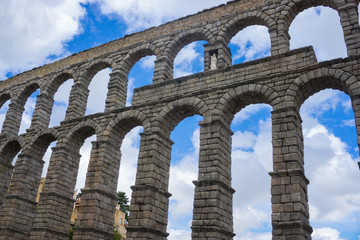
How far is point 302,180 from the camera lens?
40.8 feet

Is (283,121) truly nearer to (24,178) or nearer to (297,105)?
(297,105)

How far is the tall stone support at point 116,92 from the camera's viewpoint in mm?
18658

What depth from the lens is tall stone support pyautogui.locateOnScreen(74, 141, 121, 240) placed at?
1556 cm

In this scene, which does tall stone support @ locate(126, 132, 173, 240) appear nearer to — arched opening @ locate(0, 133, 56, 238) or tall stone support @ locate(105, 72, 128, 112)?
tall stone support @ locate(105, 72, 128, 112)

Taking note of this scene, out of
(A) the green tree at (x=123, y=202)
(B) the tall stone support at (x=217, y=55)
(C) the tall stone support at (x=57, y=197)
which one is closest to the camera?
(B) the tall stone support at (x=217, y=55)

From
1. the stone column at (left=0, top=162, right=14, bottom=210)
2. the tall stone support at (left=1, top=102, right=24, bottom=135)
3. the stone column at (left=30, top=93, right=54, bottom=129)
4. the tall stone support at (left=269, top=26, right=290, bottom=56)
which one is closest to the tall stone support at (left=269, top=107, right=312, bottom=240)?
the tall stone support at (left=269, top=26, right=290, bottom=56)

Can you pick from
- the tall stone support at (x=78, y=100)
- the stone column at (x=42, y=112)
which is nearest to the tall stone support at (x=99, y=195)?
the tall stone support at (x=78, y=100)

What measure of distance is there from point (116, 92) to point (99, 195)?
5360 millimetres

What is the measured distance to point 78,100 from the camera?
67.6 ft

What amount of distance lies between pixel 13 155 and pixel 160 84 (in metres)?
10.6

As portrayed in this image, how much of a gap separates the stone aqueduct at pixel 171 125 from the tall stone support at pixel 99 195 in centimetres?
4

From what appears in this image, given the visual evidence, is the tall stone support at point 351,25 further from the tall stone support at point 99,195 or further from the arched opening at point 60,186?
the arched opening at point 60,186

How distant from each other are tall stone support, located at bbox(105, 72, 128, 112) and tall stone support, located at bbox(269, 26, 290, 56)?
766 cm

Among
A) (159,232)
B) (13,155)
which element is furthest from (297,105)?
(13,155)
